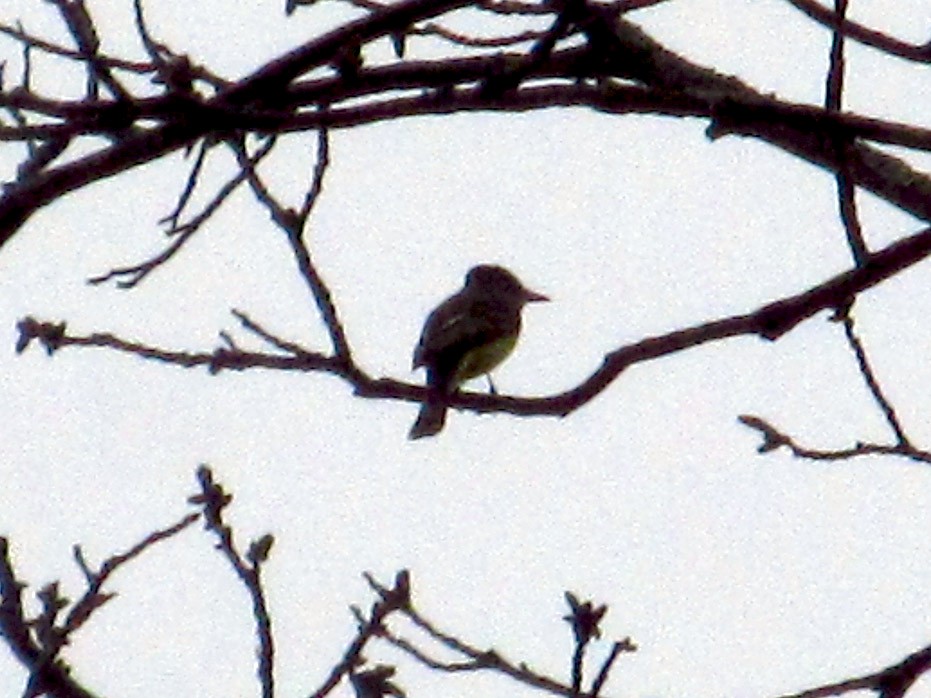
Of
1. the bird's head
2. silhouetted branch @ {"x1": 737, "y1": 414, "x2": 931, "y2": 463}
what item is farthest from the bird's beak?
silhouetted branch @ {"x1": 737, "y1": 414, "x2": 931, "y2": 463}

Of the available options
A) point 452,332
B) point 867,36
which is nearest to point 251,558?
point 867,36

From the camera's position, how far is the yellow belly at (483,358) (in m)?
7.81

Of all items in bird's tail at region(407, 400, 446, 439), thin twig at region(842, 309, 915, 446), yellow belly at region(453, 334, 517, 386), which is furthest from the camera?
yellow belly at region(453, 334, 517, 386)

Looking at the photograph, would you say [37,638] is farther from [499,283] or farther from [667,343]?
[499,283]

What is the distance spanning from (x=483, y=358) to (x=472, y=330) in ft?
0.37

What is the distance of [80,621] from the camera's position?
3.47 metres

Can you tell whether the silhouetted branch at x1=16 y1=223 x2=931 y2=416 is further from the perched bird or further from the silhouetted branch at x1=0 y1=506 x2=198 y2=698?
the perched bird

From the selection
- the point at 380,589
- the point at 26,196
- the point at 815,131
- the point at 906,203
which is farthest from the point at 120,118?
the point at 906,203

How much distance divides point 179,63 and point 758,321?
0.84 m

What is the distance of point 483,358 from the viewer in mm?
8078

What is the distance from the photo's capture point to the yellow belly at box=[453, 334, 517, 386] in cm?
781

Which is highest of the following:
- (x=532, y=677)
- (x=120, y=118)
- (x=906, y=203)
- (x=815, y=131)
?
(x=906, y=203)

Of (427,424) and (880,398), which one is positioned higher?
(427,424)

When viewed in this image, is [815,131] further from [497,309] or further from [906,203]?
[497,309]
